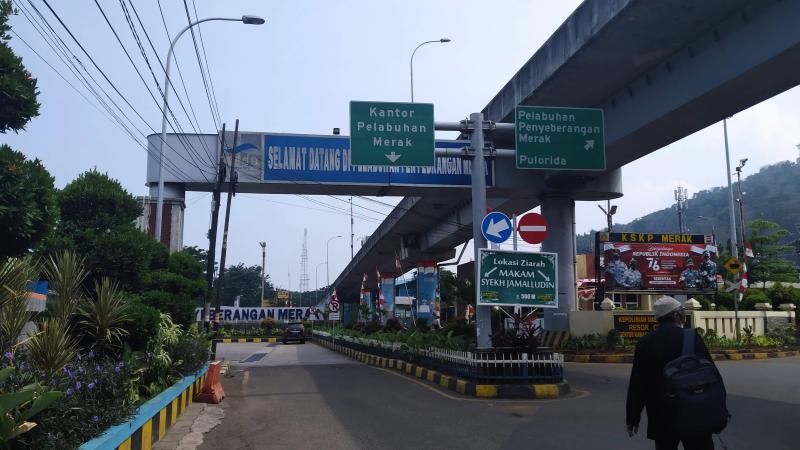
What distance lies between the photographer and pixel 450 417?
374 inches

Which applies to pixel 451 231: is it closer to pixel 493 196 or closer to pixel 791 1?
pixel 493 196

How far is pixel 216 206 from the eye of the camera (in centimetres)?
1995

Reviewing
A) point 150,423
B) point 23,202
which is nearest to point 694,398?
point 150,423

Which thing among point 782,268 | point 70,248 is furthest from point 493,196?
point 782,268

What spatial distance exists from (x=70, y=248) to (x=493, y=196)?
13.7m

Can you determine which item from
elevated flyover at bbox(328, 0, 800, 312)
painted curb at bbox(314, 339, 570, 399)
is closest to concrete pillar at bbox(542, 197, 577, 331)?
elevated flyover at bbox(328, 0, 800, 312)

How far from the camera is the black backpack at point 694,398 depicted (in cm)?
404

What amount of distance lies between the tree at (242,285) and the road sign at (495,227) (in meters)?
109

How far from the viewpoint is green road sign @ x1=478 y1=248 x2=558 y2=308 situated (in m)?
12.4

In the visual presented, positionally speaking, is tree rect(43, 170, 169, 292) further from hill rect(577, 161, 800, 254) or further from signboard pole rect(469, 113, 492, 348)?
hill rect(577, 161, 800, 254)

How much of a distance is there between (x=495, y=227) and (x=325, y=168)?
7.29 meters

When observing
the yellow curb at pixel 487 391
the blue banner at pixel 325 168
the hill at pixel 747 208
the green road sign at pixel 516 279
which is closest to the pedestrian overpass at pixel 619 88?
the blue banner at pixel 325 168

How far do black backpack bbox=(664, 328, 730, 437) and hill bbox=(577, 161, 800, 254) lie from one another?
113 metres

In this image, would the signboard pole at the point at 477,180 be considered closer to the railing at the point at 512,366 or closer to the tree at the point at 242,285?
the railing at the point at 512,366
